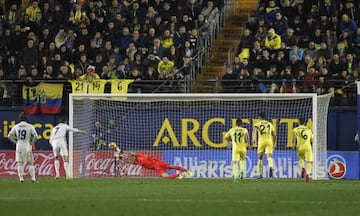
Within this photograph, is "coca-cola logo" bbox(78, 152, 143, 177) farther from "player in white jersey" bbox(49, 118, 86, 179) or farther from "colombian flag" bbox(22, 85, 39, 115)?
"colombian flag" bbox(22, 85, 39, 115)

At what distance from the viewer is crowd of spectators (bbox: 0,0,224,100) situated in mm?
33438

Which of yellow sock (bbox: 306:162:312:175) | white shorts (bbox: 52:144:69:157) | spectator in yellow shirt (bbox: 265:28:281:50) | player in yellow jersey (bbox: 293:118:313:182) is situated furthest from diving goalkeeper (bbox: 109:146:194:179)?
spectator in yellow shirt (bbox: 265:28:281:50)

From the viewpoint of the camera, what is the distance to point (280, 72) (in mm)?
32312

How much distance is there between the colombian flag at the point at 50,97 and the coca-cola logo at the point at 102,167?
8.11ft

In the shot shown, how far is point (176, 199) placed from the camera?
19703mm

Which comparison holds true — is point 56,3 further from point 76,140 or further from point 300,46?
point 300,46

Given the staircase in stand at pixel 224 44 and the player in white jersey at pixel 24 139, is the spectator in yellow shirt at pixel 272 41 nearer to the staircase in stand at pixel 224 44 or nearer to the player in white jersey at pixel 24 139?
the staircase in stand at pixel 224 44

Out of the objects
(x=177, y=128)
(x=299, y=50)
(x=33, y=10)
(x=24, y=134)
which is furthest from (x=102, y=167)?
(x=299, y=50)

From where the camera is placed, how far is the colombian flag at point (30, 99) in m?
33.5

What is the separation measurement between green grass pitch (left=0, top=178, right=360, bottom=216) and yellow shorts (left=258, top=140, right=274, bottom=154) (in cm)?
485

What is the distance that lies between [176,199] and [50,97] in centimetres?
1461

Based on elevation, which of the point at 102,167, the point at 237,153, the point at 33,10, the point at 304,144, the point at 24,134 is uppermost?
the point at 33,10

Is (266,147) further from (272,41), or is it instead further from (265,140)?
(272,41)

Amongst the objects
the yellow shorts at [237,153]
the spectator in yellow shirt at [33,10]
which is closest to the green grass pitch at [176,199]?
the yellow shorts at [237,153]
